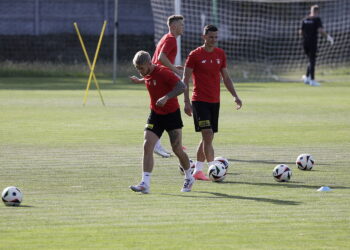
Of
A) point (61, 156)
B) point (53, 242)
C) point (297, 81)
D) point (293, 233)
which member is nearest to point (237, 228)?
point (293, 233)

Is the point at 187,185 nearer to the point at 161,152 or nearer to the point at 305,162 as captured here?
the point at 305,162

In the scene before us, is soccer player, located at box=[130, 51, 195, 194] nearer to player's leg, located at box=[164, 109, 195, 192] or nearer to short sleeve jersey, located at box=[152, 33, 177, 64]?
player's leg, located at box=[164, 109, 195, 192]

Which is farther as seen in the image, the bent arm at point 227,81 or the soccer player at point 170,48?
the soccer player at point 170,48

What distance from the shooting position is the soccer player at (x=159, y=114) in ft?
37.5

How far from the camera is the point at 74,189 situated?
1184 centimetres

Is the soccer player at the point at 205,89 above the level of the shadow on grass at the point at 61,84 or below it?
above

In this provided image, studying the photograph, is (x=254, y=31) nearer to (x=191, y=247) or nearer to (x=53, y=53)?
(x=53, y=53)

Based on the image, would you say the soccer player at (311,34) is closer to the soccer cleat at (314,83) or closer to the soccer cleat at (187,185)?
the soccer cleat at (314,83)

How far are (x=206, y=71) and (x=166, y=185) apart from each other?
2.06m

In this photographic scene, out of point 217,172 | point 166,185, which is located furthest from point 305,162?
point 166,185

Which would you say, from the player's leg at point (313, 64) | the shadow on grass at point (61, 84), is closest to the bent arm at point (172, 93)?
the shadow on grass at point (61, 84)

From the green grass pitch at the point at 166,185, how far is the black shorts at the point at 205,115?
82cm

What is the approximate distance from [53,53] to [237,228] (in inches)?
1345

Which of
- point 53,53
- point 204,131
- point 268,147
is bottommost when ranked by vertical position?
point 53,53
